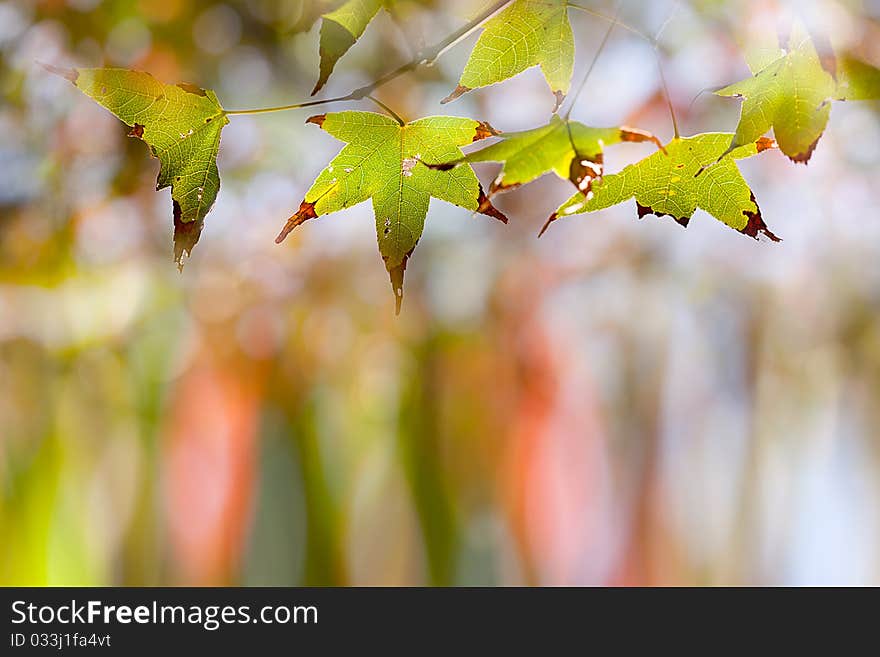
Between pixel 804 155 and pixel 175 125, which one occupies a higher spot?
pixel 175 125

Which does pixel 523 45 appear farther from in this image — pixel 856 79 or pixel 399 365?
pixel 399 365

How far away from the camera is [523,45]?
2.04ft

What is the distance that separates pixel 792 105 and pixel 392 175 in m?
0.28

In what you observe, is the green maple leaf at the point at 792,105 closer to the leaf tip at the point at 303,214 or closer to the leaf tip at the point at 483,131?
the leaf tip at the point at 483,131


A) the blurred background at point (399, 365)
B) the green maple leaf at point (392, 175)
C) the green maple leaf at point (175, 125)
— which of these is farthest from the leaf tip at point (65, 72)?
the blurred background at point (399, 365)

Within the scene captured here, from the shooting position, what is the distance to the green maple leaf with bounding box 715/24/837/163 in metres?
0.55

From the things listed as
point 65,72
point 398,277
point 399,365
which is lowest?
point 398,277

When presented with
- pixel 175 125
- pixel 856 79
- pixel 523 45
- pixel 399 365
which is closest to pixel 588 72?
pixel 523 45

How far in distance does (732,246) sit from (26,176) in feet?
8.16

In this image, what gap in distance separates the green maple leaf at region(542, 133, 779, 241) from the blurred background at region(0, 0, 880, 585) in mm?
1857

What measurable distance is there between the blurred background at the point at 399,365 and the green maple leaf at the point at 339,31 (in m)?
1.96

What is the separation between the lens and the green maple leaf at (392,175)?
61cm

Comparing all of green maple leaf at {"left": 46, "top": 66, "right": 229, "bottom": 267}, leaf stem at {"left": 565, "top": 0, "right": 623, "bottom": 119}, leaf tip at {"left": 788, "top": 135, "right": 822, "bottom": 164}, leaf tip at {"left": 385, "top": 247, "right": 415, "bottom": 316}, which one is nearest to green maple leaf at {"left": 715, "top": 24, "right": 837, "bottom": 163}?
leaf tip at {"left": 788, "top": 135, "right": 822, "bottom": 164}

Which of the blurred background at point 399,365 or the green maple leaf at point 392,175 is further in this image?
the blurred background at point 399,365
